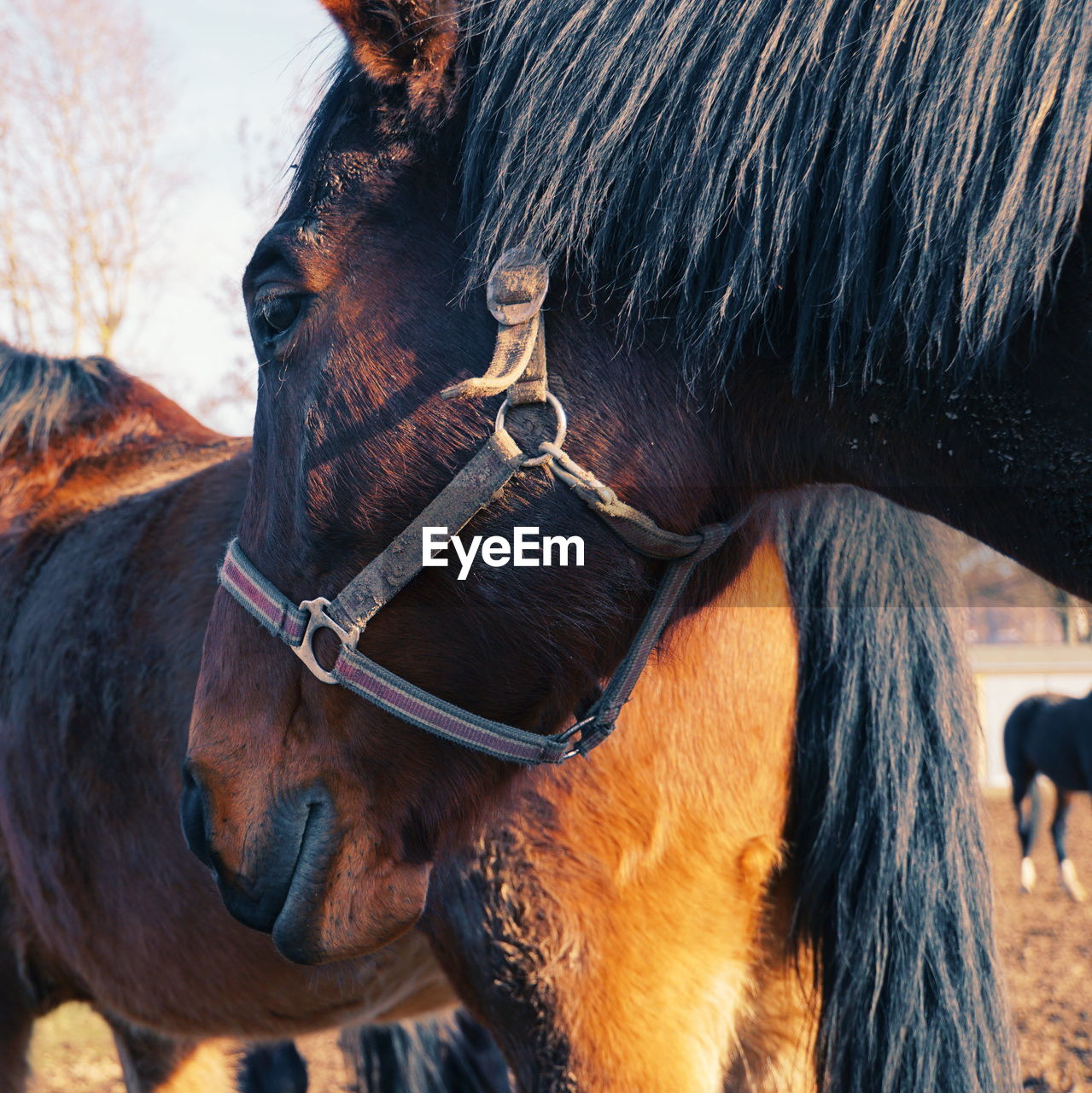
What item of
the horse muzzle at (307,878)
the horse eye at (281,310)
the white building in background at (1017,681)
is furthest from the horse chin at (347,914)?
the white building in background at (1017,681)

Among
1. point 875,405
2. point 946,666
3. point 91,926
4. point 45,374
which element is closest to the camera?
point 875,405

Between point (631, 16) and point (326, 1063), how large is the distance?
5860 millimetres

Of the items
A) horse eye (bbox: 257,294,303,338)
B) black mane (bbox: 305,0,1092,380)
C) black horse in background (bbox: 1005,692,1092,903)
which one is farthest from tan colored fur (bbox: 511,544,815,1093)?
black horse in background (bbox: 1005,692,1092,903)

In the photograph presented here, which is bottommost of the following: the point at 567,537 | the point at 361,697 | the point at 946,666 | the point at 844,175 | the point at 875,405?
the point at 946,666

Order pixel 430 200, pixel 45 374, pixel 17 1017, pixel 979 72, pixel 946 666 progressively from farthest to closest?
1. pixel 45 374
2. pixel 17 1017
3. pixel 946 666
4. pixel 430 200
5. pixel 979 72

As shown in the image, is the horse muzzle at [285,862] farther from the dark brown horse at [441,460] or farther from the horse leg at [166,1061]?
the horse leg at [166,1061]

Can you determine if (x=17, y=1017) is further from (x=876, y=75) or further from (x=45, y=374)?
(x=876, y=75)

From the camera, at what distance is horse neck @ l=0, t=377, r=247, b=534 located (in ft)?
9.55

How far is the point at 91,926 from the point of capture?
2510 mm

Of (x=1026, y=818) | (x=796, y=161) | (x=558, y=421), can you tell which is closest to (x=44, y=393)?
(x=558, y=421)

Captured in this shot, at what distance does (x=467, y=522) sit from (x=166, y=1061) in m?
2.57

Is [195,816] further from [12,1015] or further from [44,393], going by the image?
[44,393]

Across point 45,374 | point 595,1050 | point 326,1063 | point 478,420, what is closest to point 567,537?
point 478,420

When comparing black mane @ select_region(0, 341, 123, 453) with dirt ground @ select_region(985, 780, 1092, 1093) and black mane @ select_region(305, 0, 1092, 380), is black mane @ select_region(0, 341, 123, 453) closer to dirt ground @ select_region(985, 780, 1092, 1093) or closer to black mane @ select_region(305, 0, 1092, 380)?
black mane @ select_region(305, 0, 1092, 380)
